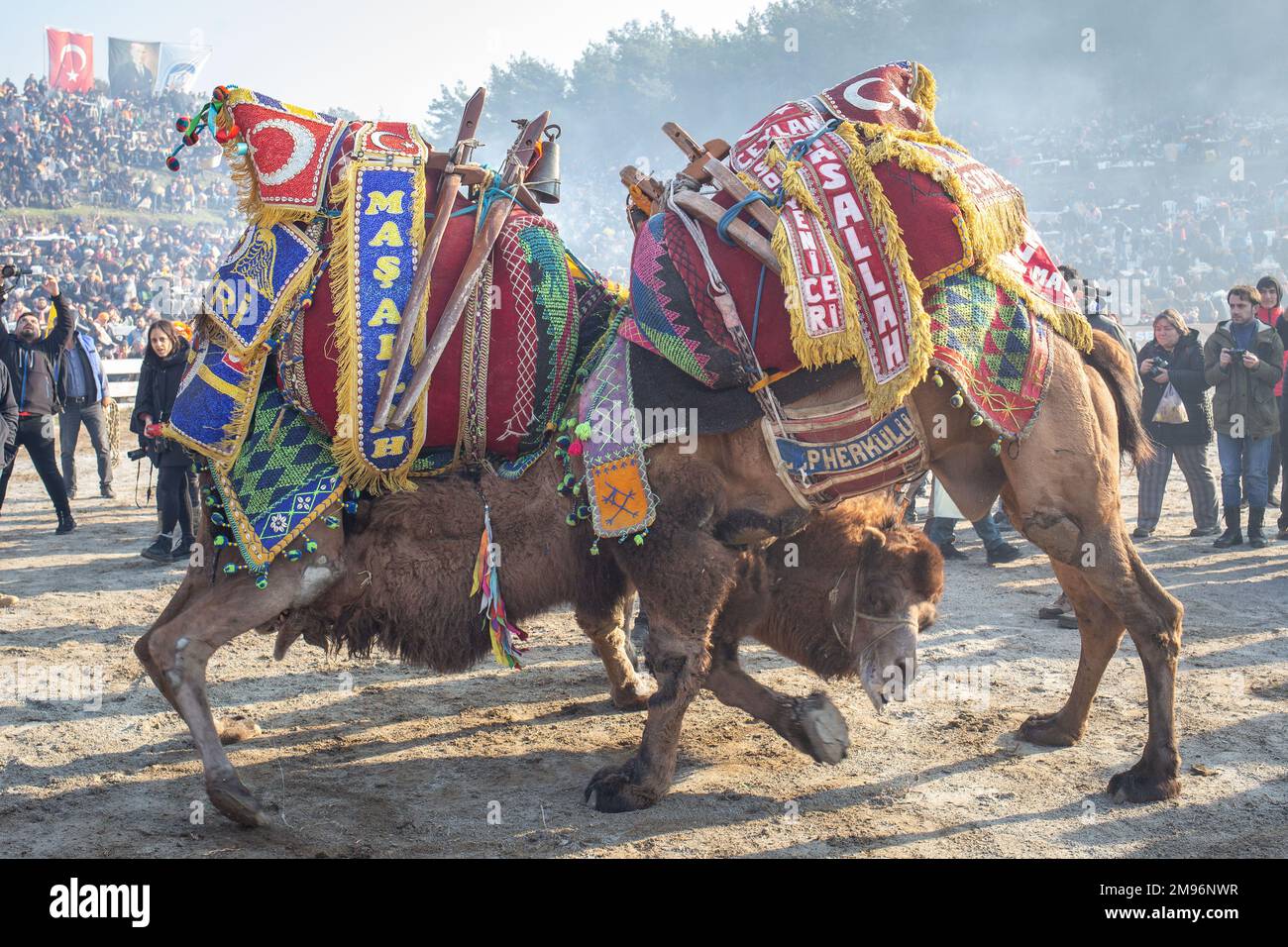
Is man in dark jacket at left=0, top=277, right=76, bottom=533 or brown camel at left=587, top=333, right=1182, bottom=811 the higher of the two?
man in dark jacket at left=0, top=277, right=76, bottom=533

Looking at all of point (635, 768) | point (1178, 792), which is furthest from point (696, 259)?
point (1178, 792)

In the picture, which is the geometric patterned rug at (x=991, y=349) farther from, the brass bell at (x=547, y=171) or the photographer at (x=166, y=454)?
the photographer at (x=166, y=454)

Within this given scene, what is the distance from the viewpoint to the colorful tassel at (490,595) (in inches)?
183

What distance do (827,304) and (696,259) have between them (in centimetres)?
60

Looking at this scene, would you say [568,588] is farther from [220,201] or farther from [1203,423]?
[220,201]

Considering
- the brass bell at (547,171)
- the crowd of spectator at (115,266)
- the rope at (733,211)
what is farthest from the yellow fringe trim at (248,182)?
the crowd of spectator at (115,266)

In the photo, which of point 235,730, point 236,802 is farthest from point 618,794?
point 235,730

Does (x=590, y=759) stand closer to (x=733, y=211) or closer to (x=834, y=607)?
(x=834, y=607)

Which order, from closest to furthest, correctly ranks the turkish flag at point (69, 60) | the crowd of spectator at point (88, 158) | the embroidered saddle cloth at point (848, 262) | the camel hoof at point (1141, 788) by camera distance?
the embroidered saddle cloth at point (848, 262) < the camel hoof at point (1141, 788) < the crowd of spectator at point (88, 158) < the turkish flag at point (69, 60)

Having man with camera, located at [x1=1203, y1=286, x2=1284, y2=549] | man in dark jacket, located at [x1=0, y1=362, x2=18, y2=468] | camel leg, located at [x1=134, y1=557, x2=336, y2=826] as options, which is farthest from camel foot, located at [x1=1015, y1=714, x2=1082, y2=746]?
man in dark jacket, located at [x1=0, y1=362, x2=18, y2=468]

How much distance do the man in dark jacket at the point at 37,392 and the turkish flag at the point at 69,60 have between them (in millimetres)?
35459

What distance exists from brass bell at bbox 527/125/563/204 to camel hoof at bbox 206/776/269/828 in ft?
9.84

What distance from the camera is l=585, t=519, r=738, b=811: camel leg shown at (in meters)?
4.56

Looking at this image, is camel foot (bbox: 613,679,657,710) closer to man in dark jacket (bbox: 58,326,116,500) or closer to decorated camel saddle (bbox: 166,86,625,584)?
decorated camel saddle (bbox: 166,86,625,584)
